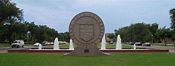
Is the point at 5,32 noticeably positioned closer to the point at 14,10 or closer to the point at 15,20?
the point at 15,20

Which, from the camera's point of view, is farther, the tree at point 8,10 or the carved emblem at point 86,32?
the tree at point 8,10

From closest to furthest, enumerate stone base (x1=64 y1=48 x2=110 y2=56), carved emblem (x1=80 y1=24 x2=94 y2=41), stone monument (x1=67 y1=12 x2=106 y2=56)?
stone base (x1=64 y1=48 x2=110 y2=56) < stone monument (x1=67 y1=12 x2=106 y2=56) < carved emblem (x1=80 y1=24 x2=94 y2=41)

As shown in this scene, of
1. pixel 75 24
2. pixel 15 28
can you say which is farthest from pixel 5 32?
pixel 75 24

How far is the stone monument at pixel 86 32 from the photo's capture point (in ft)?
60.0

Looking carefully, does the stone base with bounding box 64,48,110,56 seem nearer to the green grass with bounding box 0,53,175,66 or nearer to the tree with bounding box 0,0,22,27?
the green grass with bounding box 0,53,175,66

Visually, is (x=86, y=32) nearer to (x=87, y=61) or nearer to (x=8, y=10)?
(x=87, y=61)

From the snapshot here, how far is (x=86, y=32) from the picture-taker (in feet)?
61.0

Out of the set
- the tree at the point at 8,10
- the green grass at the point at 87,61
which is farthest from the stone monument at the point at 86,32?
the tree at the point at 8,10

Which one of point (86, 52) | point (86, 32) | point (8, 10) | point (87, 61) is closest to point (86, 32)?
point (86, 32)

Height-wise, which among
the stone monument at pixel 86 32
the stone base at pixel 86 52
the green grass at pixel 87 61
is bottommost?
the green grass at pixel 87 61

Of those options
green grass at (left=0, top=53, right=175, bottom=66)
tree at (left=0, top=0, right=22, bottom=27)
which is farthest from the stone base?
tree at (left=0, top=0, right=22, bottom=27)

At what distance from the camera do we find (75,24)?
1869cm

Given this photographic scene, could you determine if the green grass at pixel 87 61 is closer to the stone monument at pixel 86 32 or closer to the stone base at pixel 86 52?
the stone base at pixel 86 52

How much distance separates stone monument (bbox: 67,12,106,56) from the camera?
18.3 meters
